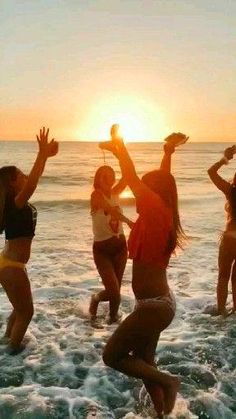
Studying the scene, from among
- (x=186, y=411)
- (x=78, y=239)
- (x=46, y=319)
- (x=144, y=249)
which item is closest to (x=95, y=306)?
(x=46, y=319)

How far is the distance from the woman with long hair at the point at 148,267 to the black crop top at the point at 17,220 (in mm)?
1771

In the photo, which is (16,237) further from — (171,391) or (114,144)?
(171,391)

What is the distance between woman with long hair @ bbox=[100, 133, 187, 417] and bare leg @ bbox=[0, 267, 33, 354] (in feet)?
6.34

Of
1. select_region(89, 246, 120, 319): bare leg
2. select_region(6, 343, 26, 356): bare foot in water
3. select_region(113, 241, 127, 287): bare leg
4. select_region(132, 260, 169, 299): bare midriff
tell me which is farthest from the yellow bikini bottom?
select_region(132, 260, 169, 299): bare midriff

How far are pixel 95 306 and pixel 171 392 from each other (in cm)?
324

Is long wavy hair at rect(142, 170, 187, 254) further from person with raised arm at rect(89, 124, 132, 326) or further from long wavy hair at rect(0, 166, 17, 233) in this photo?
person with raised arm at rect(89, 124, 132, 326)

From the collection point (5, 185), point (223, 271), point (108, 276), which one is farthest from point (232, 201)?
point (5, 185)

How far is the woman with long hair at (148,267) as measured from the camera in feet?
12.5

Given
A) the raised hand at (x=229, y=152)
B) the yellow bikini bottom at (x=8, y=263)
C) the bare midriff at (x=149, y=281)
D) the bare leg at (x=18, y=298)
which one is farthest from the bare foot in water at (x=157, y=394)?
the raised hand at (x=229, y=152)

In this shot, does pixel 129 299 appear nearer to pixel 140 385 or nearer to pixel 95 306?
pixel 95 306

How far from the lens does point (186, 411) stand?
15.3 feet

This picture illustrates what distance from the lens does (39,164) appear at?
504 centimetres

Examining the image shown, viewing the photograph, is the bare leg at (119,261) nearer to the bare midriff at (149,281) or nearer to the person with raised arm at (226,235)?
the person with raised arm at (226,235)

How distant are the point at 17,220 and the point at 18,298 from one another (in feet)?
3.29
